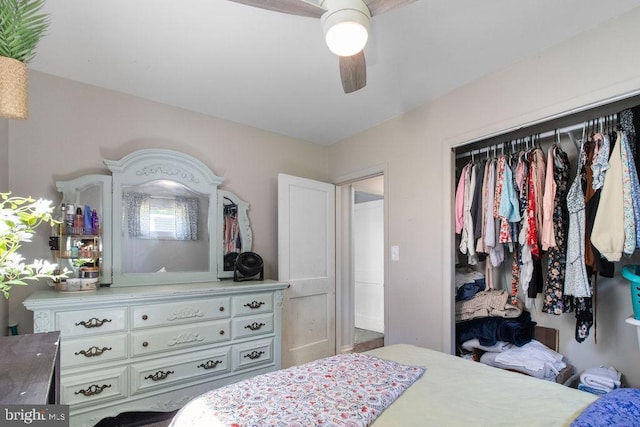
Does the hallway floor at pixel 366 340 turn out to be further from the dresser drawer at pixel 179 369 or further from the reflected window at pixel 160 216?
the reflected window at pixel 160 216

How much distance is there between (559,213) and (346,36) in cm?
169

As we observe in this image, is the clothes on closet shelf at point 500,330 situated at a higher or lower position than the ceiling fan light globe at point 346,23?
lower

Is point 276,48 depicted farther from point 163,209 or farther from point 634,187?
point 634,187

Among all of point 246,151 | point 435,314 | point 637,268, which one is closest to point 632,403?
point 637,268

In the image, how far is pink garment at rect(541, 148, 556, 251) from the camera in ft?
6.47

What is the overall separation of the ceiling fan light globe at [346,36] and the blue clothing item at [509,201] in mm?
1468

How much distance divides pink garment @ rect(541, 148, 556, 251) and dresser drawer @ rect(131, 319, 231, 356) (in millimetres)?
2184

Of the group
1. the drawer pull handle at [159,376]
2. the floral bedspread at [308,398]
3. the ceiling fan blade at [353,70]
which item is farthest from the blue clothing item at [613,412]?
the drawer pull handle at [159,376]

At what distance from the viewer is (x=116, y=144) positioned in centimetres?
249

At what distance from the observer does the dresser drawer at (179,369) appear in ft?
6.72

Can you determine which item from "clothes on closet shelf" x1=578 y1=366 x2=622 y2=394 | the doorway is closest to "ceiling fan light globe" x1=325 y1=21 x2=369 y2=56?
"clothes on closet shelf" x1=578 y1=366 x2=622 y2=394

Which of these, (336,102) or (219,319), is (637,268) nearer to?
(336,102)

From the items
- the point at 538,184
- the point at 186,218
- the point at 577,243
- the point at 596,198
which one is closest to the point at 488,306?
the point at 577,243

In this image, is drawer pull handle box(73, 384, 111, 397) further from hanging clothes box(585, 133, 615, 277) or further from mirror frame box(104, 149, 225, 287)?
hanging clothes box(585, 133, 615, 277)
